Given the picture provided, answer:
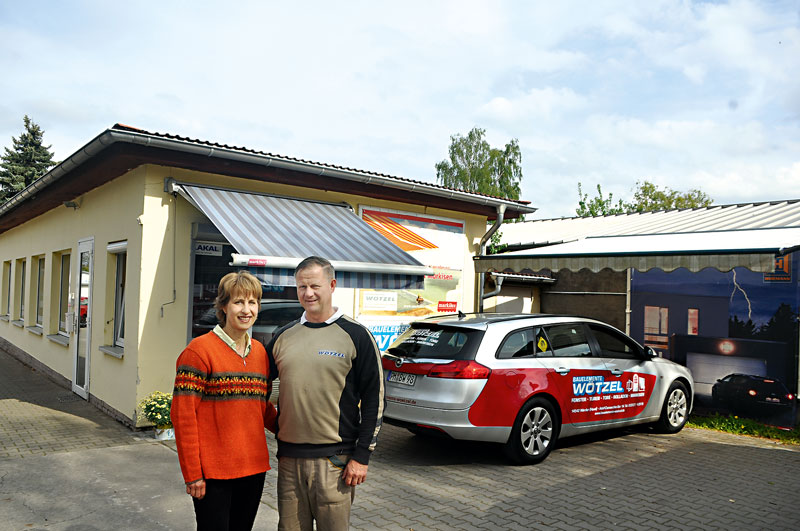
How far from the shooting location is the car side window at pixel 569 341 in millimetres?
A: 7020

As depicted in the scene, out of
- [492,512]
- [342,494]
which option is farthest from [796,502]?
[342,494]

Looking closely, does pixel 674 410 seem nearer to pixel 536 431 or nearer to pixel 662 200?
pixel 536 431

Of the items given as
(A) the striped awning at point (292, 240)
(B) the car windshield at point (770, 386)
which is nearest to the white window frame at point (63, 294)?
(A) the striped awning at point (292, 240)

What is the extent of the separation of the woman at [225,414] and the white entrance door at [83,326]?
7781 mm

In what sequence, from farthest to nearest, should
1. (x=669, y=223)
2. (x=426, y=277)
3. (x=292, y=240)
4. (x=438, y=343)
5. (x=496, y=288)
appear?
(x=496, y=288)
(x=669, y=223)
(x=426, y=277)
(x=292, y=240)
(x=438, y=343)

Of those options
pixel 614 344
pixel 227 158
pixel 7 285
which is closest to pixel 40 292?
pixel 7 285

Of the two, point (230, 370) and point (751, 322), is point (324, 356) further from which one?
point (751, 322)

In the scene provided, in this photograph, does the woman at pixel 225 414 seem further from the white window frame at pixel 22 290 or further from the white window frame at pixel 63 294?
the white window frame at pixel 22 290

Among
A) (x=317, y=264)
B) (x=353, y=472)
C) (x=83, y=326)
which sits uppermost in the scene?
(x=317, y=264)

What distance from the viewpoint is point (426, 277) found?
10.9 meters

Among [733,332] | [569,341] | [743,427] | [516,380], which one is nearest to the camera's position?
[516,380]

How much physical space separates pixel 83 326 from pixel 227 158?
4.42 metres

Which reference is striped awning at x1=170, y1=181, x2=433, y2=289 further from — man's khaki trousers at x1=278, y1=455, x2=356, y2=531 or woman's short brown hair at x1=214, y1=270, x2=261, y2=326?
man's khaki trousers at x1=278, y1=455, x2=356, y2=531

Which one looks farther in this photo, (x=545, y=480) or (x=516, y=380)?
(x=516, y=380)
